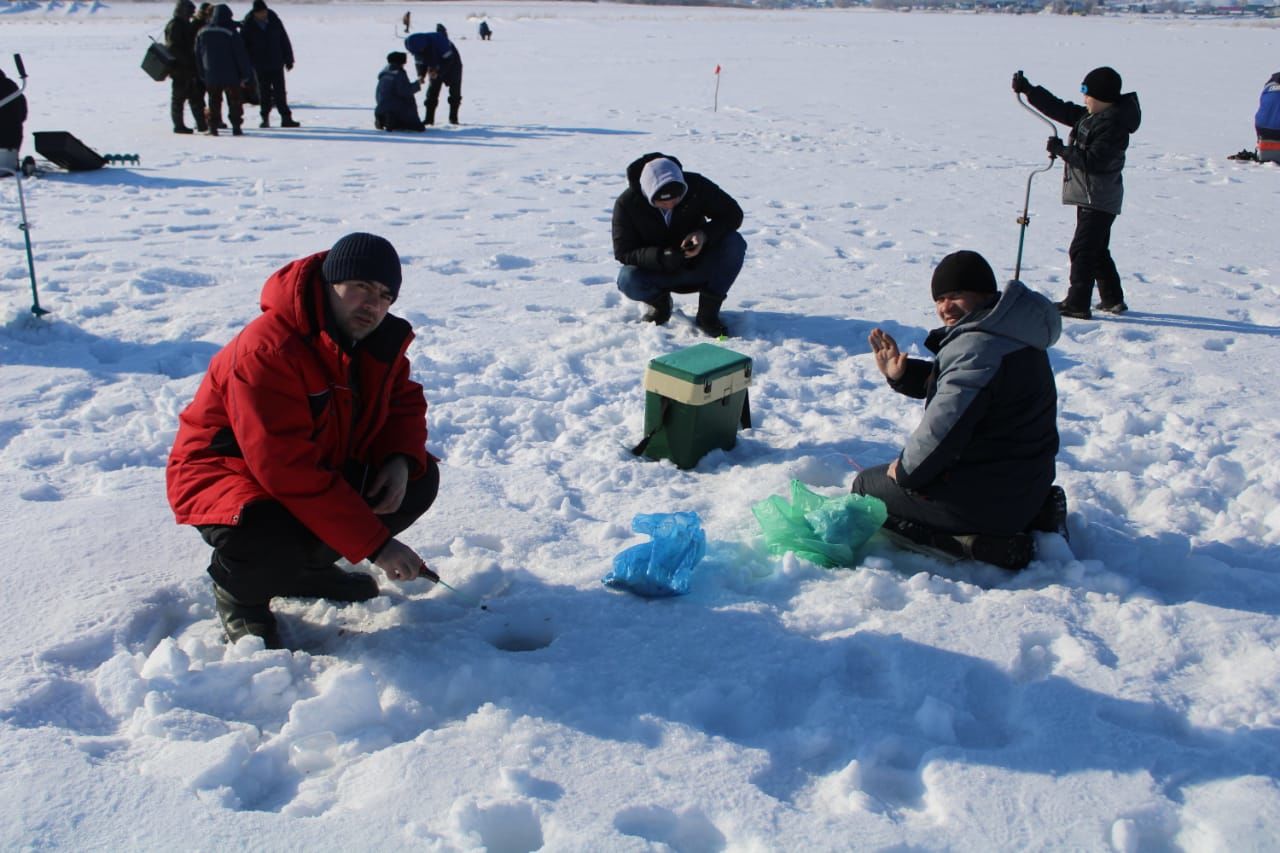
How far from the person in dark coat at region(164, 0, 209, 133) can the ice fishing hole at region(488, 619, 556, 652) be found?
11678 mm

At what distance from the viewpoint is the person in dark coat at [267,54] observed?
13.1 metres

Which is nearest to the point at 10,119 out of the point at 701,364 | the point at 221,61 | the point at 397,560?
the point at 701,364

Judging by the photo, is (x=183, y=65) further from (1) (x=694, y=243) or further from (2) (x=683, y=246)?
(1) (x=694, y=243)

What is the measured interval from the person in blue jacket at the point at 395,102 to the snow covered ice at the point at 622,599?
546cm

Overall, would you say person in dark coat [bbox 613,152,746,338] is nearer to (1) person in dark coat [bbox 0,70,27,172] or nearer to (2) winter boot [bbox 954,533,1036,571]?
(2) winter boot [bbox 954,533,1036,571]

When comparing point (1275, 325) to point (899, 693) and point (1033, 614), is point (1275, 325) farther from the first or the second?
point (899, 693)

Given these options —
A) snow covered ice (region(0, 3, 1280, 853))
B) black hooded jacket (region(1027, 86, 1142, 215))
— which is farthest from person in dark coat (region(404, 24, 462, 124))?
black hooded jacket (region(1027, 86, 1142, 215))

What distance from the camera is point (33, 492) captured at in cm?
376

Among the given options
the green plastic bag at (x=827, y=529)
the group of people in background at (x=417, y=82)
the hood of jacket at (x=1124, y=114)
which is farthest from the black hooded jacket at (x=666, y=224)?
the group of people in background at (x=417, y=82)

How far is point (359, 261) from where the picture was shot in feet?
8.79

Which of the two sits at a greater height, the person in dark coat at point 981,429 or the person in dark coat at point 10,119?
the person in dark coat at point 10,119

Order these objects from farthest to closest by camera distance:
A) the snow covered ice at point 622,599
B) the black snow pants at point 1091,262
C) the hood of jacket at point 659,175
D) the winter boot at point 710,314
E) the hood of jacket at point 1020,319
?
the black snow pants at point 1091,262, the winter boot at point 710,314, the hood of jacket at point 659,175, the hood of jacket at point 1020,319, the snow covered ice at point 622,599

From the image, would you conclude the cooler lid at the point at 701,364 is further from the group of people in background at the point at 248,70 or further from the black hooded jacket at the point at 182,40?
the black hooded jacket at the point at 182,40

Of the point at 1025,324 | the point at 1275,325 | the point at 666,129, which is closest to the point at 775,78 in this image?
the point at 666,129
